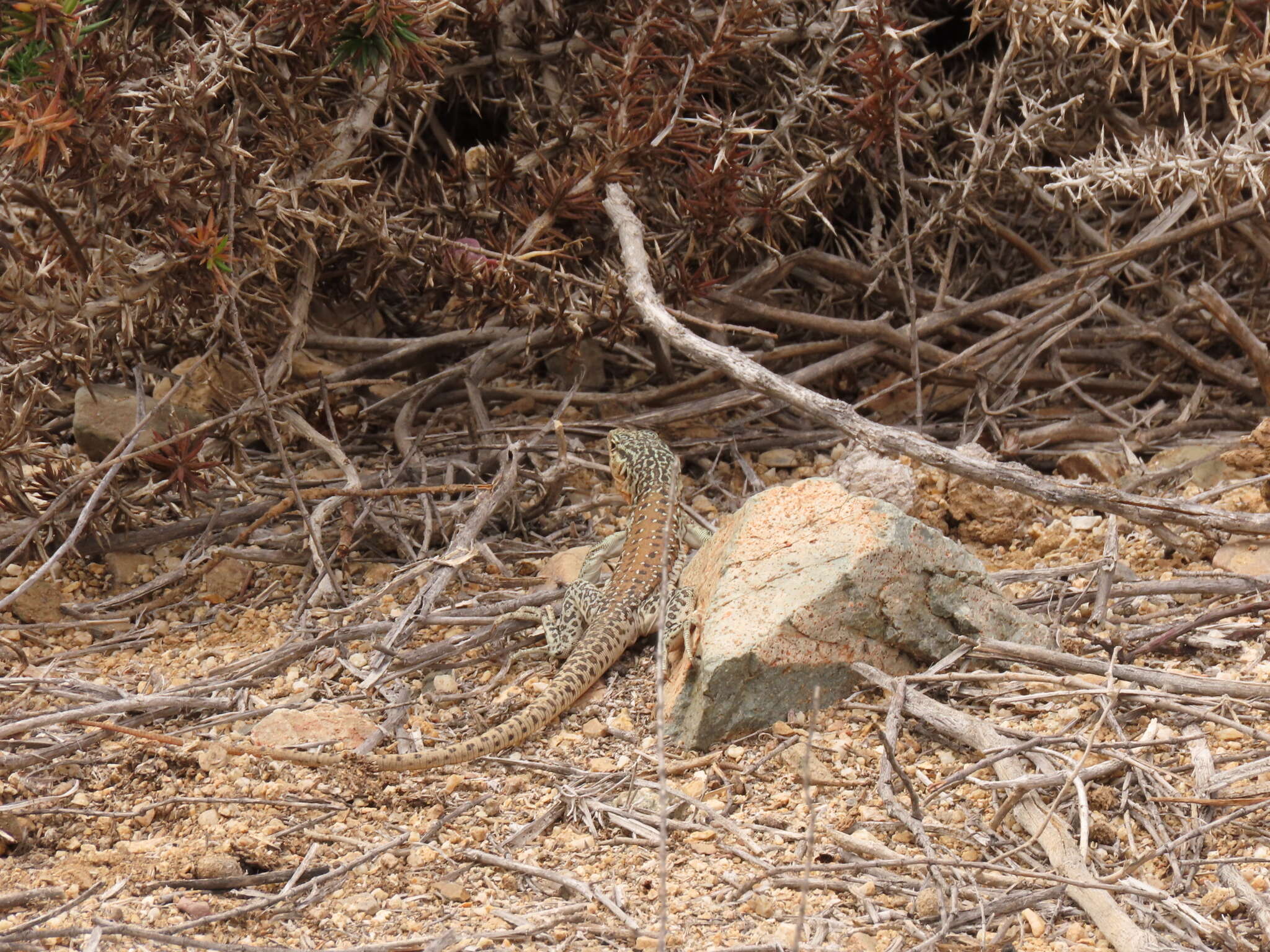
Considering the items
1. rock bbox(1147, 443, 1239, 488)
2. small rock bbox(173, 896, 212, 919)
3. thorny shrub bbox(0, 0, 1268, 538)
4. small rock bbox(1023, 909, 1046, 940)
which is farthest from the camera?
rock bbox(1147, 443, 1239, 488)

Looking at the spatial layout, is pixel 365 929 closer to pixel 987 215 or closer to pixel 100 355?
pixel 100 355

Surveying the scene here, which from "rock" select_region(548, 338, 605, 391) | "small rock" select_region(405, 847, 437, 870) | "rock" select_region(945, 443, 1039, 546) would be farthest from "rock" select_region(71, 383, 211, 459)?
"rock" select_region(945, 443, 1039, 546)

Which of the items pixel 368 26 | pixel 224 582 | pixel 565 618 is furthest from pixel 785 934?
pixel 368 26

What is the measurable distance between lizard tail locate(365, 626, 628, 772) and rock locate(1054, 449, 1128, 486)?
2299 millimetres

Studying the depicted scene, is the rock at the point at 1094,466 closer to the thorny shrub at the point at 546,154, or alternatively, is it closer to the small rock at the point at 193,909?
the thorny shrub at the point at 546,154

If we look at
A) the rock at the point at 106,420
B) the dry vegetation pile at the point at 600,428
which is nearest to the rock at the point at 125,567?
the dry vegetation pile at the point at 600,428

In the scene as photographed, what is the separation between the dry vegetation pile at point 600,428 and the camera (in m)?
3.14

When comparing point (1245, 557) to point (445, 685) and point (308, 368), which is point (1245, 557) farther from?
point (308, 368)

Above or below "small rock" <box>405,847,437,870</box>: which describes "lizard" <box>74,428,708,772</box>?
below

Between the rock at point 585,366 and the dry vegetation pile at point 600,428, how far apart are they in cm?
2

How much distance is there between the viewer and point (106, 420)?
214 inches

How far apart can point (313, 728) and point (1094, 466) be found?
3502 millimetres

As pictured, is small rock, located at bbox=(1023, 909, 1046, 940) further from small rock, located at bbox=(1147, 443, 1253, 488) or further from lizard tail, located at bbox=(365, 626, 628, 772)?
small rock, located at bbox=(1147, 443, 1253, 488)

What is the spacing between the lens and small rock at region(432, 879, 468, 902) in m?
3.14
